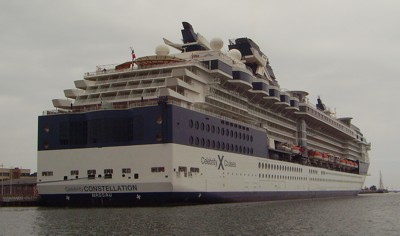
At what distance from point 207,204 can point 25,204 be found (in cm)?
1767

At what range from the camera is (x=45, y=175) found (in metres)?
43.2

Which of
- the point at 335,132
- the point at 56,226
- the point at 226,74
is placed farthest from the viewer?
the point at 335,132

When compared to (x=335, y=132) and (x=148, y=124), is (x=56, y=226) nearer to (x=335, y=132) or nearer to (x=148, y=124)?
(x=148, y=124)

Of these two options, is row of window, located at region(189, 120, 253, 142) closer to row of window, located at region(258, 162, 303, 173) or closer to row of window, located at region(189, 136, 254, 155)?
row of window, located at region(189, 136, 254, 155)

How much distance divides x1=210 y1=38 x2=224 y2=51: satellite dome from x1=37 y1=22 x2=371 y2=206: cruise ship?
115mm

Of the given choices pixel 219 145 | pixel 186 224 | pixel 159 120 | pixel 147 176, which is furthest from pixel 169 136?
pixel 186 224

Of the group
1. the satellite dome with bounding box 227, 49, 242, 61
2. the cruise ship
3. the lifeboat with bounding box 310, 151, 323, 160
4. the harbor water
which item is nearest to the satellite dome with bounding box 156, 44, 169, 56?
the cruise ship

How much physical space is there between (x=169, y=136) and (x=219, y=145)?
762 centimetres

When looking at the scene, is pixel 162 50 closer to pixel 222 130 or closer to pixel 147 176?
pixel 222 130

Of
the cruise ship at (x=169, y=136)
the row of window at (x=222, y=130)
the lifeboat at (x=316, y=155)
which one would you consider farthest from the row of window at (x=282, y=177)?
the lifeboat at (x=316, y=155)

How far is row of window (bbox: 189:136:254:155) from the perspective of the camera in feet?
141

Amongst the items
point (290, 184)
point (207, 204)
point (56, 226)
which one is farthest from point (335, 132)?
point (56, 226)

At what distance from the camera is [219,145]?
152ft

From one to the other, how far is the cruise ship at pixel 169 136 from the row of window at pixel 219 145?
0.29 ft
